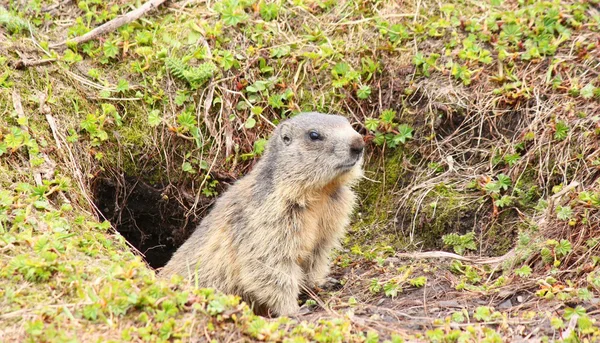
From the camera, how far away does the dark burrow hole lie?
923 centimetres

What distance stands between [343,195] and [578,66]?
10.4 ft

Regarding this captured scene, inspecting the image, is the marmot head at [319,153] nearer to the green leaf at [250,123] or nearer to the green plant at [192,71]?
the green leaf at [250,123]

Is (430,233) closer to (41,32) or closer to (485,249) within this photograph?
(485,249)

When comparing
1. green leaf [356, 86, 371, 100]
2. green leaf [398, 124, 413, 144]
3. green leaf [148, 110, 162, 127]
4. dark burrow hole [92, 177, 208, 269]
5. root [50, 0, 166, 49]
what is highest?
root [50, 0, 166, 49]

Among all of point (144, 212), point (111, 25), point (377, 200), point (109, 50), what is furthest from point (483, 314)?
point (111, 25)

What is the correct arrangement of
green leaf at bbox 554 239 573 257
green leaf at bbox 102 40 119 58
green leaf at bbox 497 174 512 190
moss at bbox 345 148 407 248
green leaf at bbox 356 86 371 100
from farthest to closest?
green leaf at bbox 102 40 119 58 → green leaf at bbox 356 86 371 100 → moss at bbox 345 148 407 248 → green leaf at bbox 497 174 512 190 → green leaf at bbox 554 239 573 257

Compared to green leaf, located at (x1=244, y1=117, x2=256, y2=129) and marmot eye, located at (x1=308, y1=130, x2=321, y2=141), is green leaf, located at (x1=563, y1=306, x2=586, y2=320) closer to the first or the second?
marmot eye, located at (x1=308, y1=130, x2=321, y2=141)

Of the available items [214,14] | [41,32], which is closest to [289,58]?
[214,14]

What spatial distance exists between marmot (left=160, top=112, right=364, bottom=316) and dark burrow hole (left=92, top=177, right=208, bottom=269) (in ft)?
6.19

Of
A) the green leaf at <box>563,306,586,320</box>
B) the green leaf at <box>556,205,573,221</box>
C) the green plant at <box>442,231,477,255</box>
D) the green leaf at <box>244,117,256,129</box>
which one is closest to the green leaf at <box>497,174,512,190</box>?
the green plant at <box>442,231,477,255</box>

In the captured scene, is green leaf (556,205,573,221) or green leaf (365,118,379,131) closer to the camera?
green leaf (556,205,573,221)

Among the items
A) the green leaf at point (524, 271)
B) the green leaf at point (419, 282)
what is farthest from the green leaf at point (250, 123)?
the green leaf at point (524, 271)

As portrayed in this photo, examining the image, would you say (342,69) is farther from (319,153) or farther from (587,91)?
(587,91)

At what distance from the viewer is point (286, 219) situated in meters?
7.17
